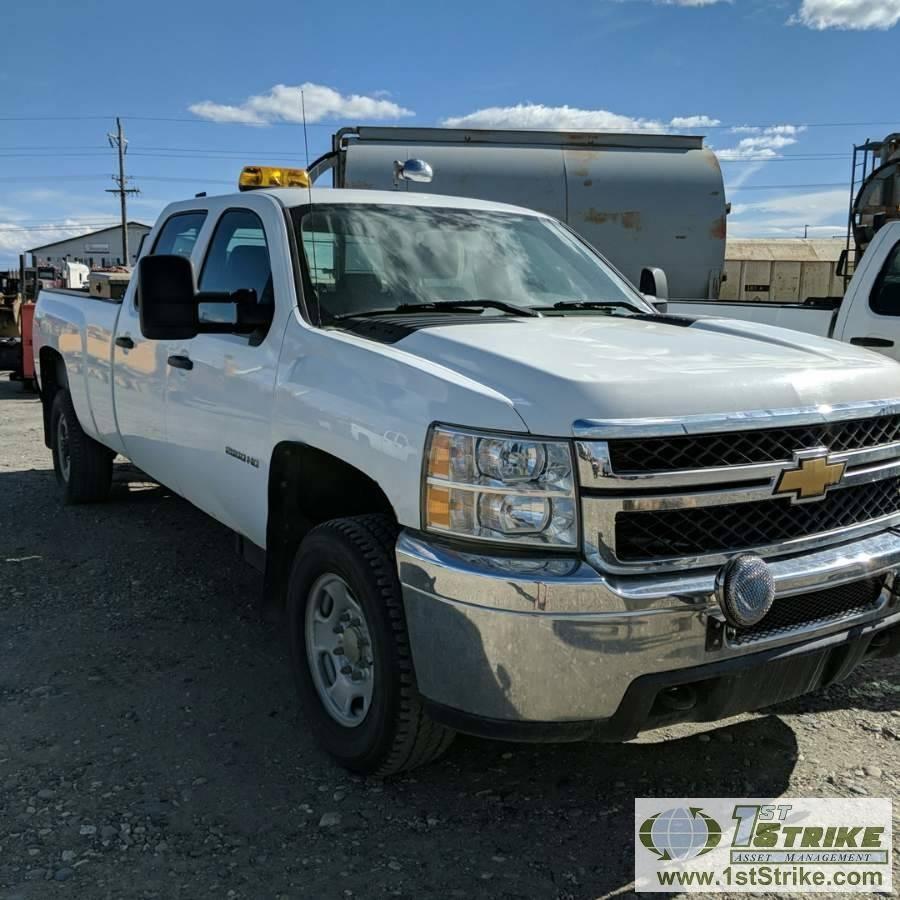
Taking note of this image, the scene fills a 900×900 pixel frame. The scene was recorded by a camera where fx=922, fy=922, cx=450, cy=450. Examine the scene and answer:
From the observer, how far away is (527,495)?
245 centimetres

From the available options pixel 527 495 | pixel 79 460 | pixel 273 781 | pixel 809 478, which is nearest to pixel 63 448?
pixel 79 460

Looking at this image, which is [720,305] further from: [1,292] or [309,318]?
[1,292]

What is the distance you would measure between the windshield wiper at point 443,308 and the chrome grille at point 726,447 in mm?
1234

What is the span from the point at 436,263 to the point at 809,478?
6.02 ft

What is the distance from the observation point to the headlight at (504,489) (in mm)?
2436

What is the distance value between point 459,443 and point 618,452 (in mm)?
429

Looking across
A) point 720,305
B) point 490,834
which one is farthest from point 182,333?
point 720,305

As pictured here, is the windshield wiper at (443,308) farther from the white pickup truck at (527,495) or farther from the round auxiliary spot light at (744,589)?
the round auxiliary spot light at (744,589)

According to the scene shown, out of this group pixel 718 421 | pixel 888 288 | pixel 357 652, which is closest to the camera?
pixel 718 421

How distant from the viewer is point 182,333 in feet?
11.5

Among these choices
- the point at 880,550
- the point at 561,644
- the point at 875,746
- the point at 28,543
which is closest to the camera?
the point at 561,644

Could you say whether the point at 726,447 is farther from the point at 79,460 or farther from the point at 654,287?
the point at 79,460

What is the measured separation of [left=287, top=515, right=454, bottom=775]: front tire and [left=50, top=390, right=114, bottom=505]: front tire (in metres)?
3.82

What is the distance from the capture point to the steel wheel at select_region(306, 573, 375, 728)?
9.97ft
